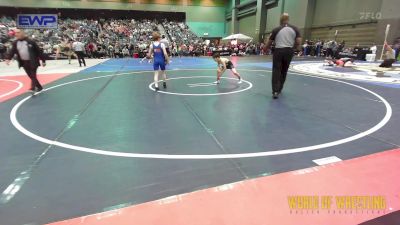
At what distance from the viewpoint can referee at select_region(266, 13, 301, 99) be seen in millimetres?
6430

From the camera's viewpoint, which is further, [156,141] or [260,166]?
[156,141]

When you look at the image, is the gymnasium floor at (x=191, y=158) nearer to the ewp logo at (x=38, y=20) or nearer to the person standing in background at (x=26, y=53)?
the person standing in background at (x=26, y=53)

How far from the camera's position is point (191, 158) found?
10.8 ft

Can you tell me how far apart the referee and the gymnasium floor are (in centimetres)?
65

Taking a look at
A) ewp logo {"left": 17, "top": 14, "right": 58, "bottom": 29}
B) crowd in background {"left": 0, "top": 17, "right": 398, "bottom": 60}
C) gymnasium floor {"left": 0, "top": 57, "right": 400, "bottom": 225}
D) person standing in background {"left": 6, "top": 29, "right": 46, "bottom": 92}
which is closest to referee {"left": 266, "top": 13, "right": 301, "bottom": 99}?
gymnasium floor {"left": 0, "top": 57, "right": 400, "bottom": 225}

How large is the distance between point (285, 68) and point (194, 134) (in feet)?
12.4

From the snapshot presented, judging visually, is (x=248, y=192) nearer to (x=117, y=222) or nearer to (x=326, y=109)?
(x=117, y=222)

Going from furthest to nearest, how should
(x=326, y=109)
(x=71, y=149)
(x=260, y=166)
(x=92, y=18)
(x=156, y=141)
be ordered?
(x=92, y=18), (x=326, y=109), (x=156, y=141), (x=71, y=149), (x=260, y=166)

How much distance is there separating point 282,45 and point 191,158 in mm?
4462

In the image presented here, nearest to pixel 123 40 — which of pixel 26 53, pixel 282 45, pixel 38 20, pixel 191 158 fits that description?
pixel 38 20

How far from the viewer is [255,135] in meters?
4.05

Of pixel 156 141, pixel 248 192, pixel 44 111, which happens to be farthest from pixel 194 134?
pixel 44 111

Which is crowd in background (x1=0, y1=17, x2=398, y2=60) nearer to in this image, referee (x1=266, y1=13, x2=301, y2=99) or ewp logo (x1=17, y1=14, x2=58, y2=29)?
ewp logo (x1=17, y1=14, x2=58, y2=29)

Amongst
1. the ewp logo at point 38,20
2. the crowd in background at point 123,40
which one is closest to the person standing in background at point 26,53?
the crowd in background at point 123,40
